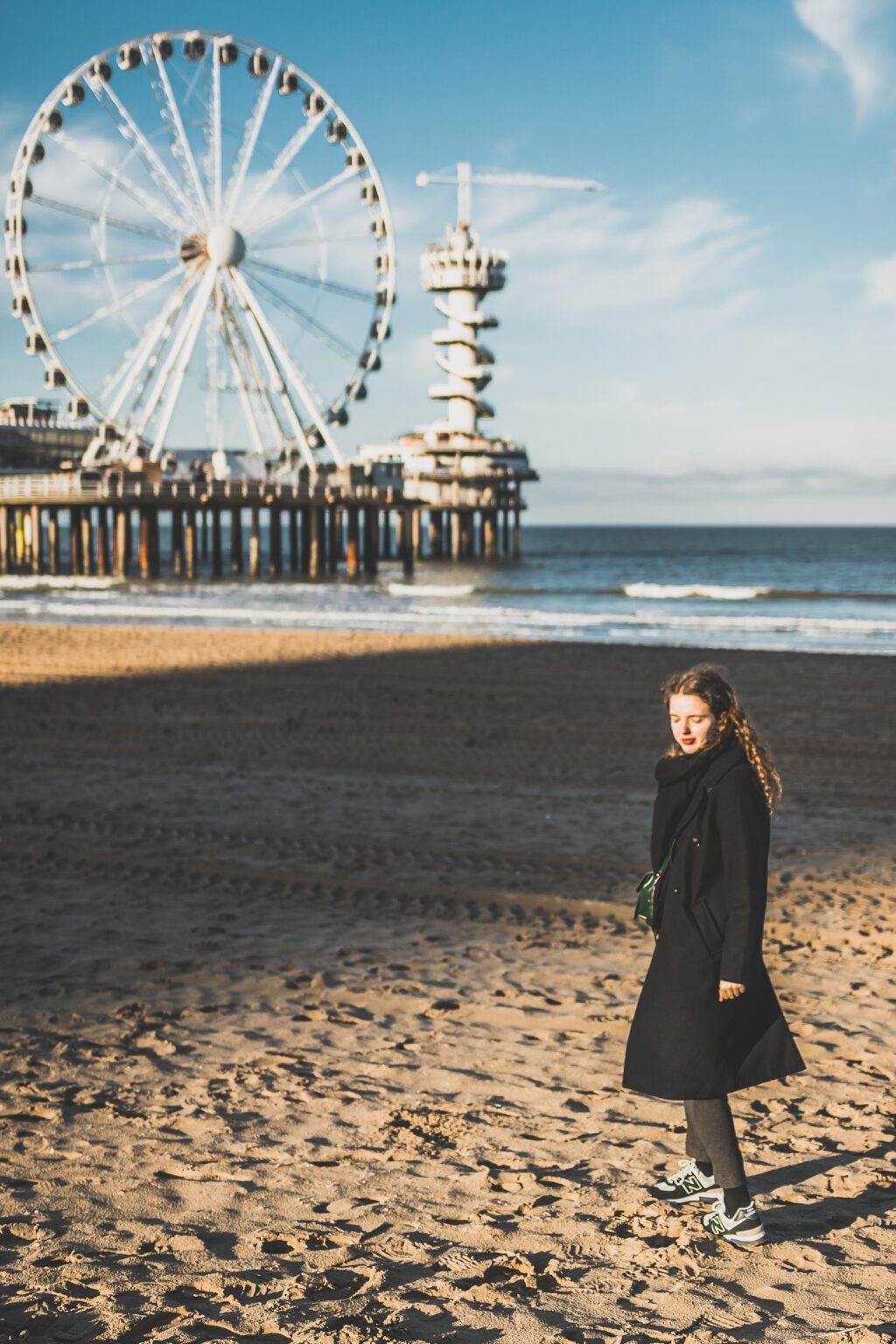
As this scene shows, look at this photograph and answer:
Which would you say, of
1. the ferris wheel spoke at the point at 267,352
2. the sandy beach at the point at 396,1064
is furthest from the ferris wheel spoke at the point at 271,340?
the sandy beach at the point at 396,1064

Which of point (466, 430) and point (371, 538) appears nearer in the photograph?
point (371, 538)

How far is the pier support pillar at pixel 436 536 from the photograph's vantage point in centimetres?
7600

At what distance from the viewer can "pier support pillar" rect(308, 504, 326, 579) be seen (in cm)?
5366

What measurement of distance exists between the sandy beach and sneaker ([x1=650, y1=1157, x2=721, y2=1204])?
0.18ft

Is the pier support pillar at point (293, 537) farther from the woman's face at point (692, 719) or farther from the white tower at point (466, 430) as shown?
the woman's face at point (692, 719)

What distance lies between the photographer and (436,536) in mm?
77500

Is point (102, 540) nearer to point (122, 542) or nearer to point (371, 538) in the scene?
point (122, 542)

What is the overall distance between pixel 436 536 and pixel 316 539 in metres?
24.1

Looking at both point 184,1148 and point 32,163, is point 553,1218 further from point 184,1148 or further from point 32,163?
point 32,163

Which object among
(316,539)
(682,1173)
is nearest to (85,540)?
(316,539)

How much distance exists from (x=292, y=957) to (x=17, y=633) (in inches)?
715

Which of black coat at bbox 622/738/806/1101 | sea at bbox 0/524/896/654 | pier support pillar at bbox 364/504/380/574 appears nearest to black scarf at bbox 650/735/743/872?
black coat at bbox 622/738/806/1101

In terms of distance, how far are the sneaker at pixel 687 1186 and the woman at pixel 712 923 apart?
0.54 feet

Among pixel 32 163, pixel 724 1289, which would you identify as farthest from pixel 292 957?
pixel 32 163
